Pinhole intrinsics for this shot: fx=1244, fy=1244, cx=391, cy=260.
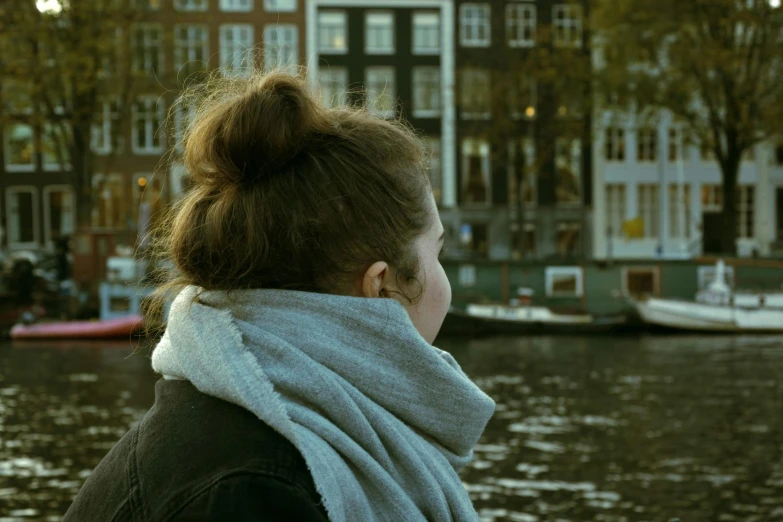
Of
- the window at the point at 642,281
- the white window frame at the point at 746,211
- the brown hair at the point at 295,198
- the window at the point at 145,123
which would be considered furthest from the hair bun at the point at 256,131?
the white window frame at the point at 746,211

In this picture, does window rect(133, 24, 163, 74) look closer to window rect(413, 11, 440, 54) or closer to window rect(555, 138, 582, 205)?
window rect(413, 11, 440, 54)

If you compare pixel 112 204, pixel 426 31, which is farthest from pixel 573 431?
pixel 426 31

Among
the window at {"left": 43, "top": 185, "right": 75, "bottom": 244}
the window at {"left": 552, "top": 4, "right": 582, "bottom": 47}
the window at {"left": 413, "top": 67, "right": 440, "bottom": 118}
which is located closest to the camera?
the window at {"left": 552, "top": 4, "right": 582, "bottom": 47}

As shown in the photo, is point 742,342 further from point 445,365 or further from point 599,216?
point 445,365

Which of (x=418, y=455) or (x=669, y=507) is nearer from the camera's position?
(x=418, y=455)

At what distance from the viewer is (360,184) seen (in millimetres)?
1562

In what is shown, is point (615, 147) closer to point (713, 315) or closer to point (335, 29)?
point (335, 29)

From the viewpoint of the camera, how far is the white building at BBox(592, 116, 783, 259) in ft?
143

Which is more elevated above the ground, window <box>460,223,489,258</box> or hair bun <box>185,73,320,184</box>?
hair bun <box>185,73,320,184</box>

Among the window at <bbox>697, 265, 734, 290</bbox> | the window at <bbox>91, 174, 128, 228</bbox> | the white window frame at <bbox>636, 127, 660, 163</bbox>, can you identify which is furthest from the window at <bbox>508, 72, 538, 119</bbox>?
the window at <bbox>91, 174, 128, 228</bbox>

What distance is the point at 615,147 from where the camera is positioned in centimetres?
4384

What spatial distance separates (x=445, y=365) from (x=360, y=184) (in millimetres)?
259

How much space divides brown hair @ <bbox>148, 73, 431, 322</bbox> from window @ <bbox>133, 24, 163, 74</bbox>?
97.2 ft

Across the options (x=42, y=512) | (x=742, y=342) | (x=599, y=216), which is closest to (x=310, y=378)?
(x=42, y=512)
